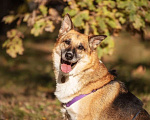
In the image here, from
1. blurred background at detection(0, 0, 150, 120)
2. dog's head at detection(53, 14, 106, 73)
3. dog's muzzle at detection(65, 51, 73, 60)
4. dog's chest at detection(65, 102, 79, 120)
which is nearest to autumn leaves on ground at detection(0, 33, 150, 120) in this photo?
blurred background at detection(0, 0, 150, 120)

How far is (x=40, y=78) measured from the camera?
8.64m

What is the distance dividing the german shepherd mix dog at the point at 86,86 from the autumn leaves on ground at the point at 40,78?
138cm

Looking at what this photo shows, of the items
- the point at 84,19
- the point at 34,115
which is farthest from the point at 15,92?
the point at 84,19

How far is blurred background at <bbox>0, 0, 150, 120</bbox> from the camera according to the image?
4977mm

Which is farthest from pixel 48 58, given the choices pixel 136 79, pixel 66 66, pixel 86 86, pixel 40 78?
pixel 86 86

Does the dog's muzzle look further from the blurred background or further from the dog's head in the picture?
the blurred background

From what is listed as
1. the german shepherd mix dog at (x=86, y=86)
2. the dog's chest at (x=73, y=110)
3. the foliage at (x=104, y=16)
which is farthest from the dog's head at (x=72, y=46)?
the foliage at (x=104, y=16)

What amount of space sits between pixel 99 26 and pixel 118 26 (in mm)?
422

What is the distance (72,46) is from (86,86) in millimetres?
776

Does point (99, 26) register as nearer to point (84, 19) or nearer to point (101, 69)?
point (84, 19)

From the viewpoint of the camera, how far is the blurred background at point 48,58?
4977 mm

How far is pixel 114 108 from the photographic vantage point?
3619 mm

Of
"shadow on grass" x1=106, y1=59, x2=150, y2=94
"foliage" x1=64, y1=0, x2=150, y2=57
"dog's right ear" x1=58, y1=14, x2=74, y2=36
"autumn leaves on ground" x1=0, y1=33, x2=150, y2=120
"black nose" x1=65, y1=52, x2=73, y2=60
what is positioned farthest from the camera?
"shadow on grass" x1=106, y1=59, x2=150, y2=94

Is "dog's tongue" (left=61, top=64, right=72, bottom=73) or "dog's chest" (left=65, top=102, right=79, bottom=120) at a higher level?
"dog's tongue" (left=61, top=64, right=72, bottom=73)
